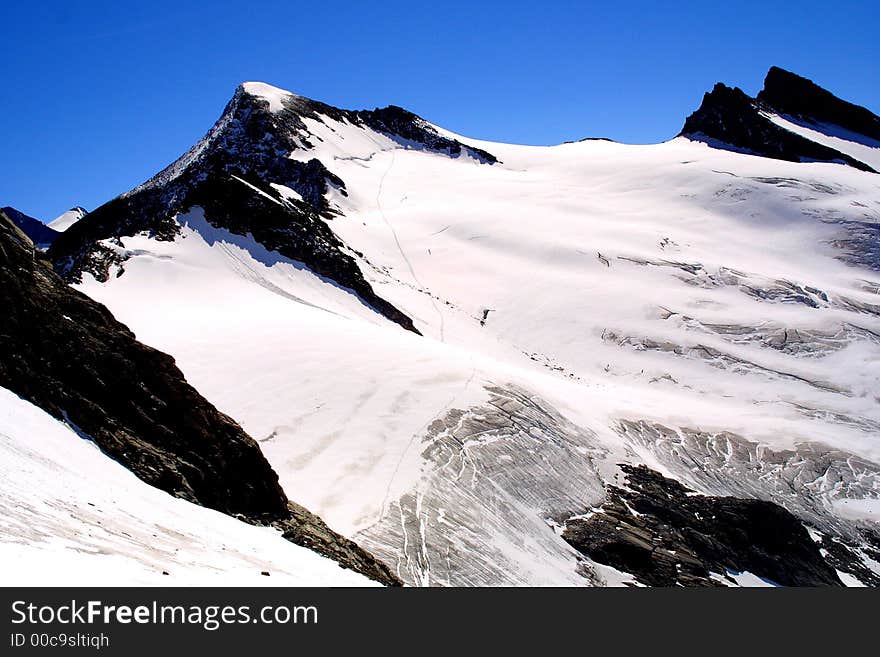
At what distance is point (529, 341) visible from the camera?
48.6 metres

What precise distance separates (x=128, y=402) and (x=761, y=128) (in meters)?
104

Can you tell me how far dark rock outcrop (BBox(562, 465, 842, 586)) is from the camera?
24.0 meters

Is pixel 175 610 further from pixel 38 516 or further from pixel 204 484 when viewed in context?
pixel 204 484

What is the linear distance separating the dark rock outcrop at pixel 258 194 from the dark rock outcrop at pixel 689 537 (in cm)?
1898

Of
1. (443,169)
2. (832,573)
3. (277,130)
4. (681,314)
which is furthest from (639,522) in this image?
(443,169)

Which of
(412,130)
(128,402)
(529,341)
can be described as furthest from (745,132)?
(128,402)

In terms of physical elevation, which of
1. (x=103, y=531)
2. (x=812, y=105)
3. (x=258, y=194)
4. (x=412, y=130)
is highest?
(x=812, y=105)

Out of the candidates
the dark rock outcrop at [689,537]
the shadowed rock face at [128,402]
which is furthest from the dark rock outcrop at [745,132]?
the shadowed rock face at [128,402]

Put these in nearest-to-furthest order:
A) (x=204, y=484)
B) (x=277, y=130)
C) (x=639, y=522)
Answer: (x=204, y=484), (x=639, y=522), (x=277, y=130)

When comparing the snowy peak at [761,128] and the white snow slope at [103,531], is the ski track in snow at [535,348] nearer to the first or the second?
the white snow slope at [103,531]

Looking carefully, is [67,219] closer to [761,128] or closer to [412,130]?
[412,130]

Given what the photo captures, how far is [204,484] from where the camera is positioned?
16.2 meters

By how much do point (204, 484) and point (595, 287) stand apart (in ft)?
141

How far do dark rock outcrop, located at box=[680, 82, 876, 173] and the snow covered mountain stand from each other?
49.9 ft
